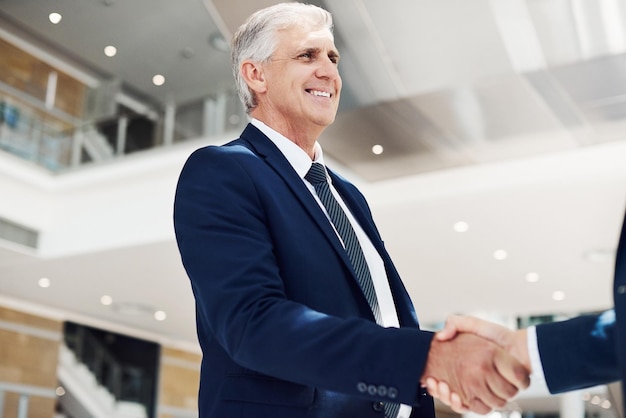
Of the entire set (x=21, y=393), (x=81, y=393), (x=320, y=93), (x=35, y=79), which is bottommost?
(x=320, y=93)

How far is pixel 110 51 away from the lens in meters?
11.8

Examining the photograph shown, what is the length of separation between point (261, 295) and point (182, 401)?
17.0 meters

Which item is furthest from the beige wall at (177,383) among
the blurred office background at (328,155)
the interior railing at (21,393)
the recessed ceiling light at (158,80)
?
the recessed ceiling light at (158,80)

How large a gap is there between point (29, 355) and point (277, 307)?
560 inches

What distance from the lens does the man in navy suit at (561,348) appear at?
118 centimetres

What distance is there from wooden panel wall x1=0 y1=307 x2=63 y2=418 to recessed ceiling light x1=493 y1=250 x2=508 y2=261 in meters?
8.48

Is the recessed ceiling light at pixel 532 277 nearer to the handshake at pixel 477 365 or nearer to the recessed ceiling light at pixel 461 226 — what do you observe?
the recessed ceiling light at pixel 461 226

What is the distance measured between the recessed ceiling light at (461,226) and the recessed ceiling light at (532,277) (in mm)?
1987

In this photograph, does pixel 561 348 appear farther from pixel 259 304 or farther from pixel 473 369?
pixel 259 304

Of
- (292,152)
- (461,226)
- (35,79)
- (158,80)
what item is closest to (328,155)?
(461,226)

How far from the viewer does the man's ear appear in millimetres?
1902

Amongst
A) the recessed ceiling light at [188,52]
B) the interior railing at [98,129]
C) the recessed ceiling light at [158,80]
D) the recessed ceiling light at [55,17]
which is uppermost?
the recessed ceiling light at [188,52]

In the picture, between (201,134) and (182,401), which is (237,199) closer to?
(201,134)

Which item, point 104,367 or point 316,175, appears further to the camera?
point 104,367
